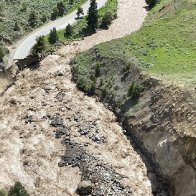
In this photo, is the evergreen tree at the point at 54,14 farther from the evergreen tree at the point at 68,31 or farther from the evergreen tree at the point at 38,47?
the evergreen tree at the point at 38,47

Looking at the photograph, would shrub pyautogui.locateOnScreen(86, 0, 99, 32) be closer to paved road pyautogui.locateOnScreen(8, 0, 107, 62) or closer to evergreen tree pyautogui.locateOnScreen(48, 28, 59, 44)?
evergreen tree pyautogui.locateOnScreen(48, 28, 59, 44)

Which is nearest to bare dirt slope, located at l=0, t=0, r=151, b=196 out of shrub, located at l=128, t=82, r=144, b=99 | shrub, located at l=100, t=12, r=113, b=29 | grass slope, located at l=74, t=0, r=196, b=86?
shrub, located at l=128, t=82, r=144, b=99

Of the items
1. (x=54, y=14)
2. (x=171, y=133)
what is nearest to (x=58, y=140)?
(x=171, y=133)

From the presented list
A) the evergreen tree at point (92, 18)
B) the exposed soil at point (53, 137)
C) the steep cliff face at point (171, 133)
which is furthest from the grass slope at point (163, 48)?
the evergreen tree at point (92, 18)

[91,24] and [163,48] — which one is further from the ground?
[91,24]

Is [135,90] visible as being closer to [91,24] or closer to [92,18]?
[91,24]

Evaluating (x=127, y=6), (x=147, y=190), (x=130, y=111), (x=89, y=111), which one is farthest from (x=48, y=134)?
(x=127, y=6)
